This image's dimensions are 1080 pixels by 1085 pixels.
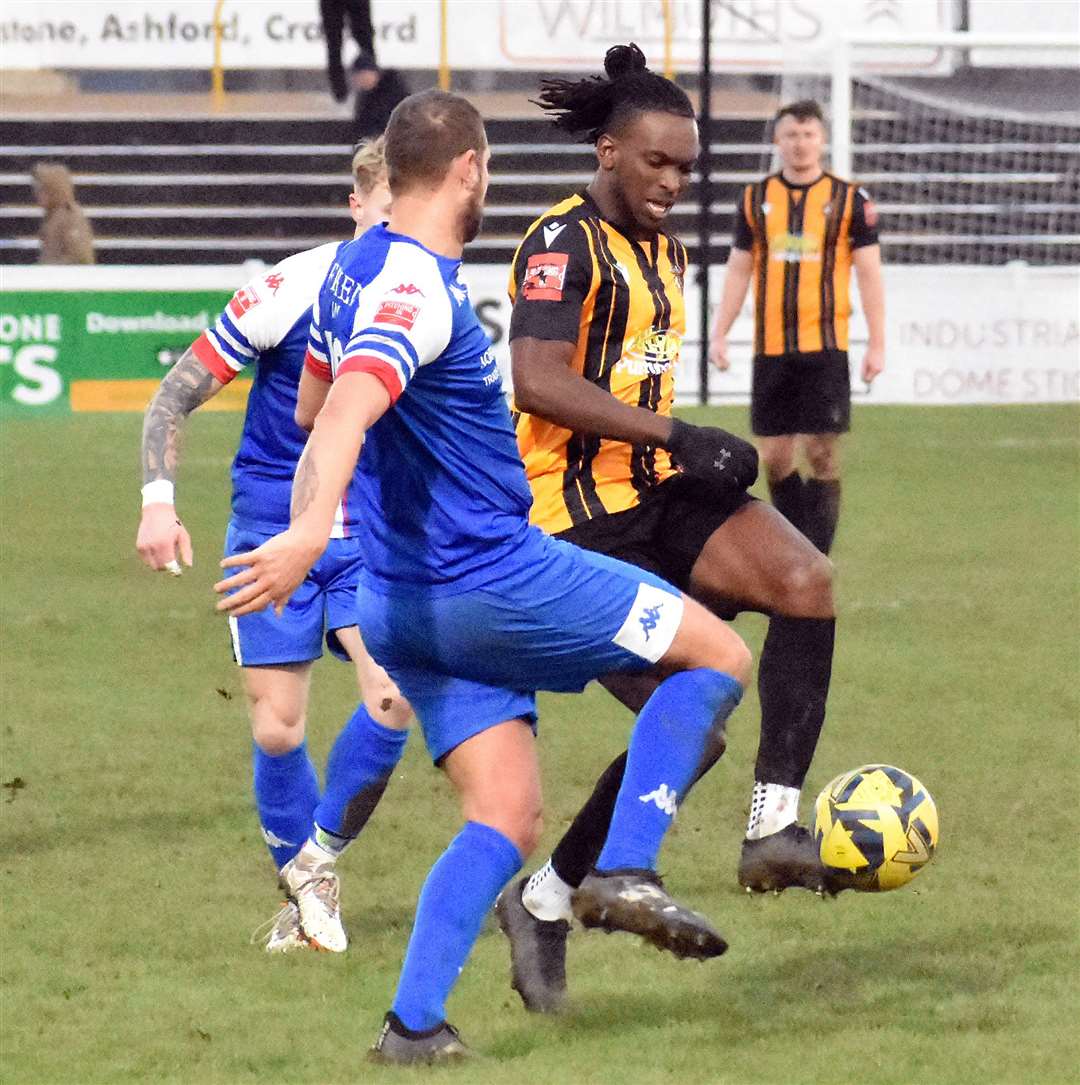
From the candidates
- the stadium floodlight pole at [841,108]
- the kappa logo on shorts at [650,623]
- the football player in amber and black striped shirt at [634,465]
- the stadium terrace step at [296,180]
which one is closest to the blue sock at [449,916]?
the kappa logo on shorts at [650,623]

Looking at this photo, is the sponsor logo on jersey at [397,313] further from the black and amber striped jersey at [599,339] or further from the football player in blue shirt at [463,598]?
the black and amber striped jersey at [599,339]

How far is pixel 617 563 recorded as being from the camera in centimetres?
440

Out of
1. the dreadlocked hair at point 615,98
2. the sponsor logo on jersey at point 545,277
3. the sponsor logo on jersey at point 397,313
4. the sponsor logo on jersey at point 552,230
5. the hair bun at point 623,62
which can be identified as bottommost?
the sponsor logo on jersey at point 545,277

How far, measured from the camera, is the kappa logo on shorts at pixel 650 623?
14.2 ft

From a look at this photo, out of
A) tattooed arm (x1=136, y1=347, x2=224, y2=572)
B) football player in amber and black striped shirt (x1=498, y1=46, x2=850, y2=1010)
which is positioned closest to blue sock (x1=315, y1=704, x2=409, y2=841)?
football player in amber and black striped shirt (x1=498, y1=46, x2=850, y2=1010)

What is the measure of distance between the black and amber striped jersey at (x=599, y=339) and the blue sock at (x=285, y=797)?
3.45ft

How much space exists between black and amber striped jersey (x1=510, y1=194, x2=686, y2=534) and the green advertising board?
14.3 meters

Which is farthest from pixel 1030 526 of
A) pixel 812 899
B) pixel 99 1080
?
pixel 99 1080

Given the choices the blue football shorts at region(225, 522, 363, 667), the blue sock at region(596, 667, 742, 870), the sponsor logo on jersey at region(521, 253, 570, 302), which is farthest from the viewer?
the blue football shorts at region(225, 522, 363, 667)

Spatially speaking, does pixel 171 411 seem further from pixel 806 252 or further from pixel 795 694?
pixel 806 252

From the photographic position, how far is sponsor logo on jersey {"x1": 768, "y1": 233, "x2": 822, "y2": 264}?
37.6 ft

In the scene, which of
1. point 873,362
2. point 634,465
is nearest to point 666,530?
point 634,465

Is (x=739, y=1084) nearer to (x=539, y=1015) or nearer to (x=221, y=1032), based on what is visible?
(x=539, y=1015)

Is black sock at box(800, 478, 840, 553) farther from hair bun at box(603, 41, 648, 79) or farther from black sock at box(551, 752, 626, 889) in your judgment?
black sock at box(551, 752, 626, 889)
